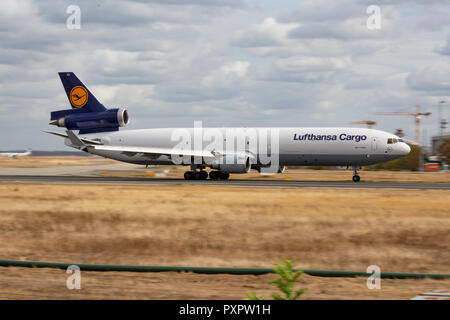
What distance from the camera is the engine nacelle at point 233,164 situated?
147ft

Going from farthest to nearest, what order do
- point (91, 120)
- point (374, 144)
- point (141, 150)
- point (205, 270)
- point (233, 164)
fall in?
point (91, 120)
point (141, 150)
point (233, 164)
point (374, 144)
point (205, 270)

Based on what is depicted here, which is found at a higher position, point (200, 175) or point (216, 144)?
point (216, 144)

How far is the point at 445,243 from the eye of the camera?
20484 mm

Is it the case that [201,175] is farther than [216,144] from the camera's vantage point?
No

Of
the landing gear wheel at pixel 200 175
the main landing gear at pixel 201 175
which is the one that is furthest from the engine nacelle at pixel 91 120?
the landing gear wheel at pixel 200 175

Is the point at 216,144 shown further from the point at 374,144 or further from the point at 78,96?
the point at 78,96

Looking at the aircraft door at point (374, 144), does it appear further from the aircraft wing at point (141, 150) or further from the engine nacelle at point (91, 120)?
the engine nacelle at point (91, 120)

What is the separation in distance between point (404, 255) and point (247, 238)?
19.3 ft

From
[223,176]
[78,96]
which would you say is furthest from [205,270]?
[78,96]

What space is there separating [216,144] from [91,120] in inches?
499

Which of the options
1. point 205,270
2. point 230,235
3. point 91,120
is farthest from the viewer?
point 91,120

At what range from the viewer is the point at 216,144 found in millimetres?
48469
